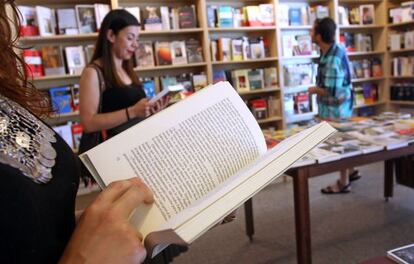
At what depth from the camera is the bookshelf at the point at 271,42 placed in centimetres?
312

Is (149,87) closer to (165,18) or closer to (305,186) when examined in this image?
(165,18)

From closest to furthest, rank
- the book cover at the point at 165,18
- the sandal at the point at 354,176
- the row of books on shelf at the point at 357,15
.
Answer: the sandal at the point at 354,176, the book cover at the point at 165,18, the row of books on shelf at the point at 357,15

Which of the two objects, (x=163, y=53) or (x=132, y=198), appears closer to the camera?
(x=132, y=198)

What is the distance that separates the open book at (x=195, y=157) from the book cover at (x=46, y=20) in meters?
2.67

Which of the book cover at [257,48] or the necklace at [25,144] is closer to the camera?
the necklace at [25,144]

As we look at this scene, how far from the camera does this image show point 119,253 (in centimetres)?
40

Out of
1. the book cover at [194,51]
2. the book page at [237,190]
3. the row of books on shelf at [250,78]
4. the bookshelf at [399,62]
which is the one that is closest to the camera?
the book page at [237,190]

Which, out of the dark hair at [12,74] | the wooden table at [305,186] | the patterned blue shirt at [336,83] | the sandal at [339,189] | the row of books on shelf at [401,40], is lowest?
the sandal at [339,189]

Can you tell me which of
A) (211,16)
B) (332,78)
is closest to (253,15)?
(211,16)

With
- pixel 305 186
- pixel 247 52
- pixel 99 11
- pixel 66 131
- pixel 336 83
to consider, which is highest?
pixel 99 11

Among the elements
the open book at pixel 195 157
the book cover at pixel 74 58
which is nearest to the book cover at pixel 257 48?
the book cover at pixel 74 58

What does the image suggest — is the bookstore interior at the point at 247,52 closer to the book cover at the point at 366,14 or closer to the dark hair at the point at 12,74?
the book cover at the point at 366,14

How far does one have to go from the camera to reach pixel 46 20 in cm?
289

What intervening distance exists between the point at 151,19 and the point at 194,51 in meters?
0.50
